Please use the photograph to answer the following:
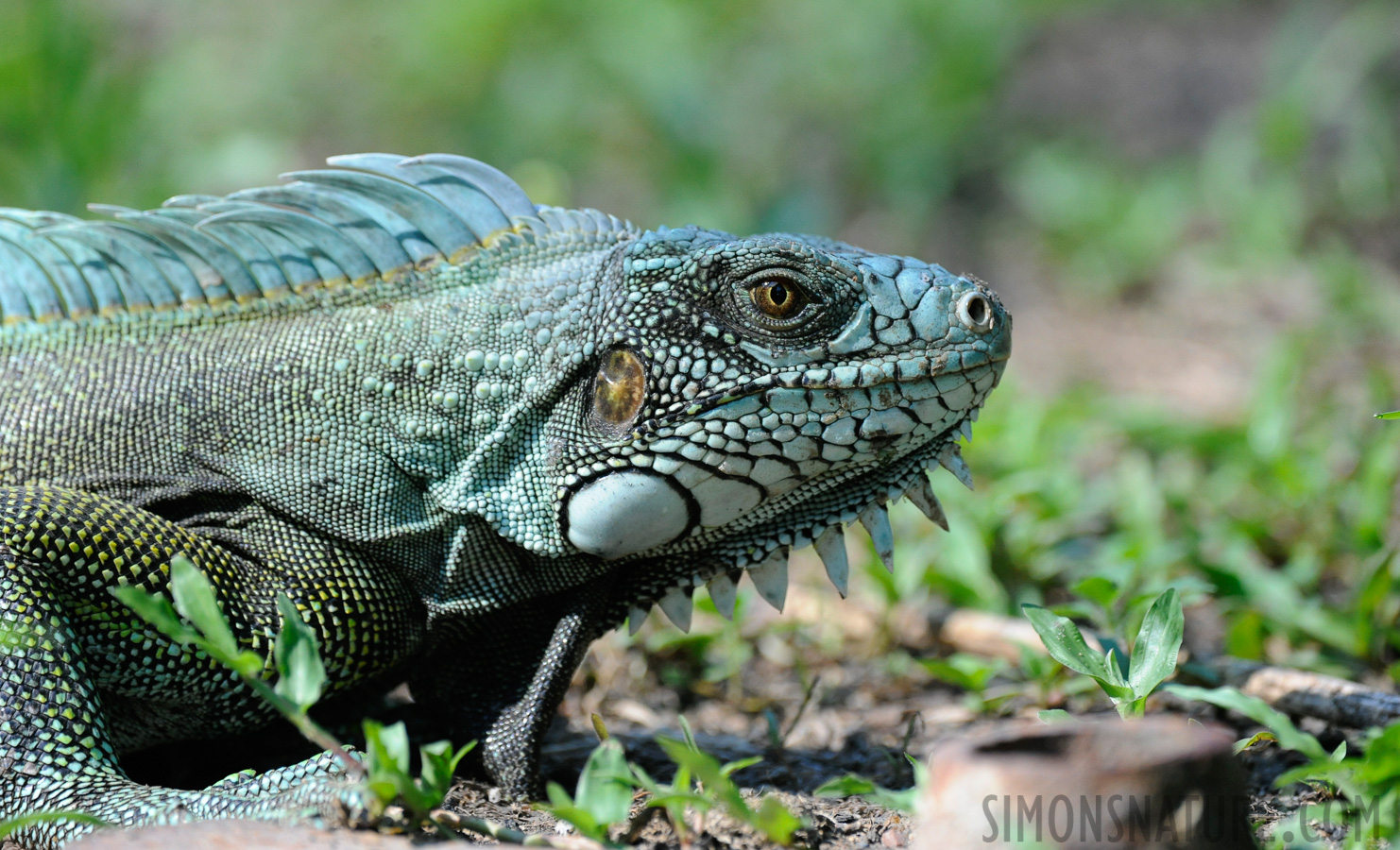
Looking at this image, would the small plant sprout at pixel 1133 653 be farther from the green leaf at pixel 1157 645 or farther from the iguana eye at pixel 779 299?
the iguana eye at pixel 779 299

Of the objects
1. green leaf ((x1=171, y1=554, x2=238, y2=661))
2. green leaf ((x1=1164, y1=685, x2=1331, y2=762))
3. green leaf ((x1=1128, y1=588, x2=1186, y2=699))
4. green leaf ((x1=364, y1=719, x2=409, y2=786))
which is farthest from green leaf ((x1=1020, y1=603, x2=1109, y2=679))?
green leaf ((x1=171, y1=554, x2=238, y2=661))

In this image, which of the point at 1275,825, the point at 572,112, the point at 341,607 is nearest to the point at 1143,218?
the point at 572,112

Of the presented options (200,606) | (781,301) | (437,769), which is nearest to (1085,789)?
(437,769)

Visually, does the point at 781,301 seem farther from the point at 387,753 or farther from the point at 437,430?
the point at 387,753

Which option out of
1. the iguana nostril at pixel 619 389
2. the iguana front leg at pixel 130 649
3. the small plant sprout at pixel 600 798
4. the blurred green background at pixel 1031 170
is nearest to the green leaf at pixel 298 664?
the iguana front leg at pixel 130 649

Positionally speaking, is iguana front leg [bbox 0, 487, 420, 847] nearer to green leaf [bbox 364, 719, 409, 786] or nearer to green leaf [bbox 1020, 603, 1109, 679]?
green leaf [bbox 364, 719, 409, 786]

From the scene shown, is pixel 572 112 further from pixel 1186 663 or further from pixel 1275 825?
pixel 1275 825
